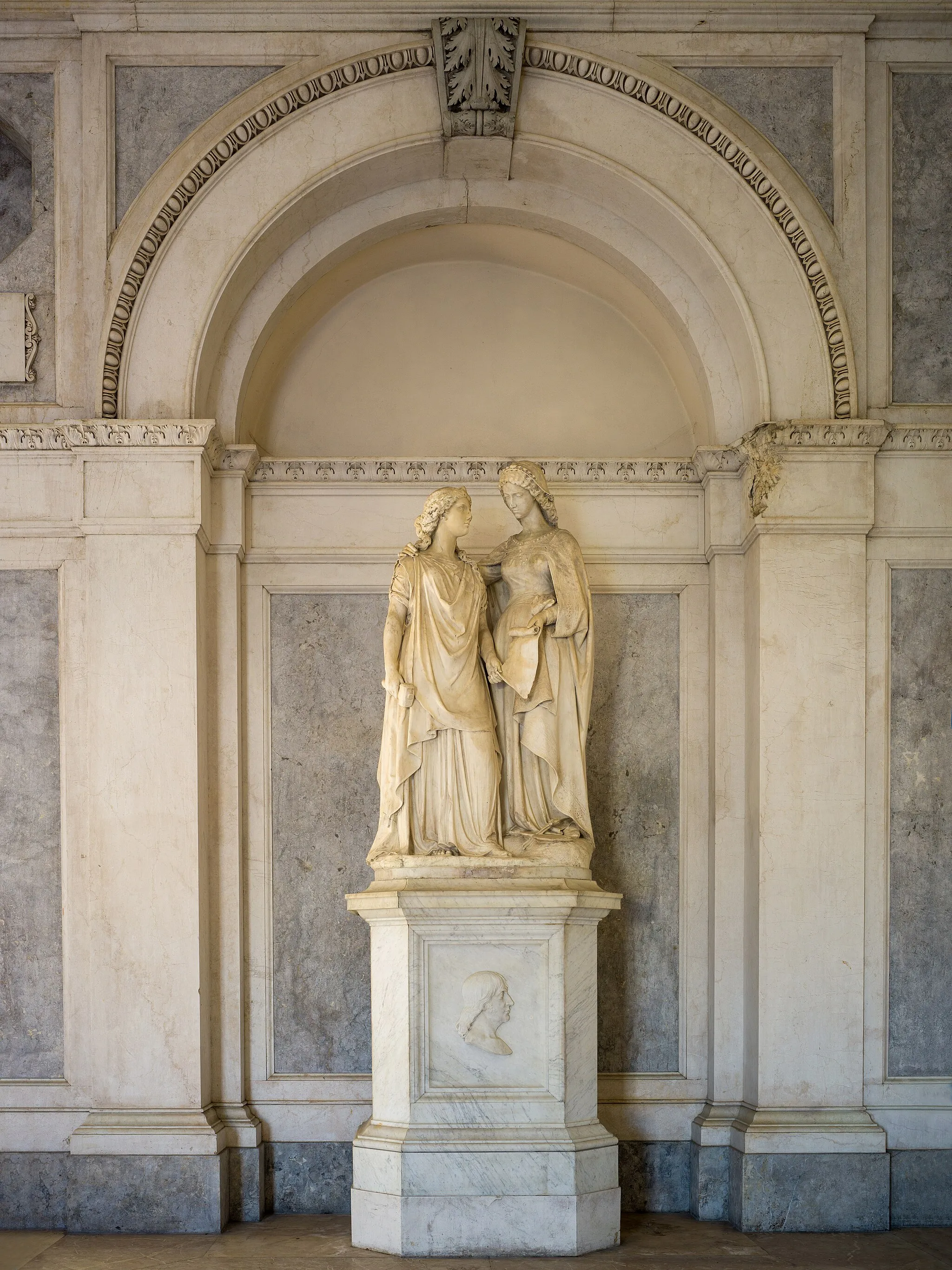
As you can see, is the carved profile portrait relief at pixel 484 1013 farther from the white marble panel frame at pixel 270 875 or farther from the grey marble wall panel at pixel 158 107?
the grey marble wall panel at pixel 158 107

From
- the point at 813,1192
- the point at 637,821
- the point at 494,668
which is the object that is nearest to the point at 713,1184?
the point at 813,1192

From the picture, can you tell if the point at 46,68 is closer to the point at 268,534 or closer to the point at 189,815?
the point at 268,534


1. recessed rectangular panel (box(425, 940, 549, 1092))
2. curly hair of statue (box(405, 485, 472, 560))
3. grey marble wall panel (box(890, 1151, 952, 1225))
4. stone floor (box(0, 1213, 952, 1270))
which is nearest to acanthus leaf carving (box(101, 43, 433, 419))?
curly hair of statue (box(405, 485, 472, 560))

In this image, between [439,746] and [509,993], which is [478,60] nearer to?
[439,746]

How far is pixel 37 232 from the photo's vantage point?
8.40m

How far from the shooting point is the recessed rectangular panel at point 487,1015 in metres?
7.32

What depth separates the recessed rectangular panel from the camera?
732cm

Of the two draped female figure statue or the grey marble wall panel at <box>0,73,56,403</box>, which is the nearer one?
the two draped female figure statue

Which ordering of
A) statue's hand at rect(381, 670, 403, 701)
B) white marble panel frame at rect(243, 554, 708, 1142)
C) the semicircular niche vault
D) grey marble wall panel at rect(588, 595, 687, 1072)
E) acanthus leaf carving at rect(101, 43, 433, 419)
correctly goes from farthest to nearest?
the semicircular niche vault → grey marble wall panel at rect(588, 595, 687, 1072) → white marble panel frame at rect(243, 554, 708, 1142) → acanthus leaf carving at rect(101, 43, 433, 419) → statue's hand at rect(381, 670, 403, 701)

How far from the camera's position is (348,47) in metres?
8.37

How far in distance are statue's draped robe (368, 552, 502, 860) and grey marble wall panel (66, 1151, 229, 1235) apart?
6.14ft

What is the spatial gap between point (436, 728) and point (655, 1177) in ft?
9.20

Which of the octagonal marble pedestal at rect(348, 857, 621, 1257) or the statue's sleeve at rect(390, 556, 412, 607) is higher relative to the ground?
the statue's sleeve at rect(390, 556, 412, 607)

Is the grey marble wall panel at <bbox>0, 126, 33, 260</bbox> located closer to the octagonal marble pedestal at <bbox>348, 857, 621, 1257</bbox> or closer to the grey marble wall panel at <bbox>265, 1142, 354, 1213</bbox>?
the octagonal marble pedestal at <bbox>348, 857, 621, 1257</bbox>
